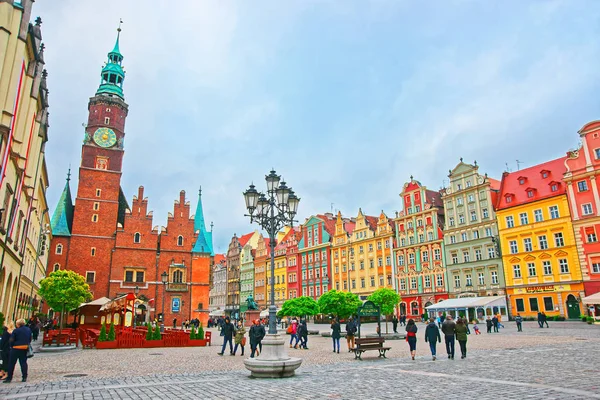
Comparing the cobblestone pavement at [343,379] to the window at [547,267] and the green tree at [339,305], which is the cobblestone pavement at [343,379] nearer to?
the green tree at [339,305]

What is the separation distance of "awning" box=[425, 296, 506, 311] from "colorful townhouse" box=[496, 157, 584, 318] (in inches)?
89.3

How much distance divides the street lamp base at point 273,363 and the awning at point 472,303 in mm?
34419

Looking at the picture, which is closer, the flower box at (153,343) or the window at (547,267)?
the flower box at (153,343)

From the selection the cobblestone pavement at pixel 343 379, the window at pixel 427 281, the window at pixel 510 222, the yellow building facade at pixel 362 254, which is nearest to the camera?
the cobblestone pavement at pixel 343 379

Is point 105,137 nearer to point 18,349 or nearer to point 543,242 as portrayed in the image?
point 18,349

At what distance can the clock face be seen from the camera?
51.4 m

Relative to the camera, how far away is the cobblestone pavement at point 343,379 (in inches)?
339

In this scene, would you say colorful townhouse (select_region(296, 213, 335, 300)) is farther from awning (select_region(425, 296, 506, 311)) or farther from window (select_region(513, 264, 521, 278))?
window (select_region(513, 264, 521, 278))

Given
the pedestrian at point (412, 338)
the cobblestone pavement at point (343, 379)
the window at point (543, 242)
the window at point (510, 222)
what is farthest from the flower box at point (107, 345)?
the window at point (510, 222)

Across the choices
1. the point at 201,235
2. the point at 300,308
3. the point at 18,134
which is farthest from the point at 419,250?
the point at 18,134

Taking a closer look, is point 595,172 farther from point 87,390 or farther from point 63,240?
point 63,240

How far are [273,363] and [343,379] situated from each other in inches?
70.8


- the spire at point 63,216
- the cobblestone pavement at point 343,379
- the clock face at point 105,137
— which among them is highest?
the clock face at point 105,137

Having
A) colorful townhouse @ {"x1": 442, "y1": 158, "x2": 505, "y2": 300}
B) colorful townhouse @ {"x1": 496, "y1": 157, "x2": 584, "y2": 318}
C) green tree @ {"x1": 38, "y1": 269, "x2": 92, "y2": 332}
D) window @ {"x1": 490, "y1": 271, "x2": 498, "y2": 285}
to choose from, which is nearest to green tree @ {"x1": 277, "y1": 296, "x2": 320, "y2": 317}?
green tree @ {"x1": 38, "y1": 269, "x2": 92, "y2": 332}
